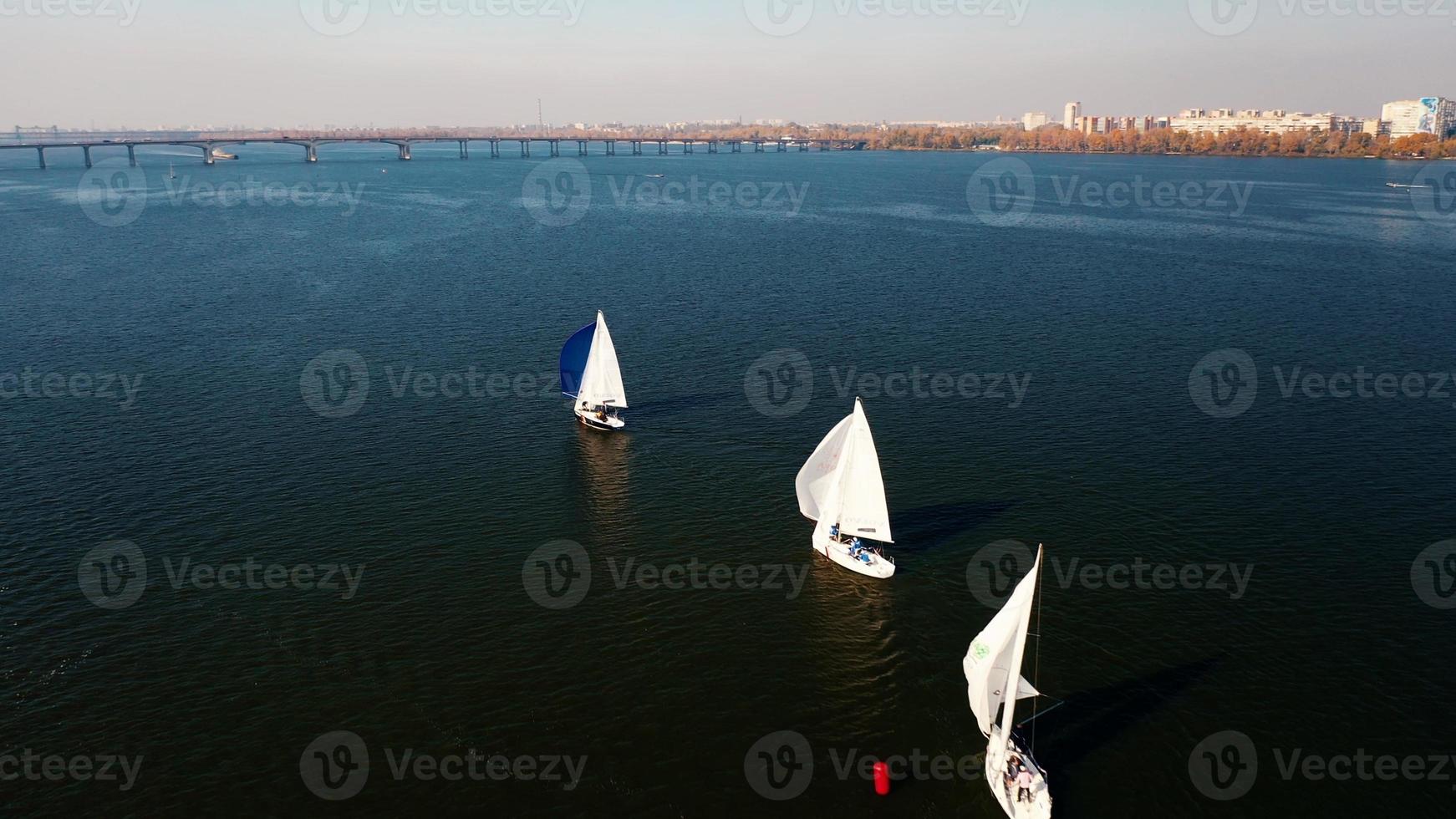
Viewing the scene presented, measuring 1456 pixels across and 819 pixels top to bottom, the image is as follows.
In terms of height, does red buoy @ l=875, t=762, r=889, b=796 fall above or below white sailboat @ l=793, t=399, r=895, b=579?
below

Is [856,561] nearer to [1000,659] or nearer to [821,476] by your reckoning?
[821,476]

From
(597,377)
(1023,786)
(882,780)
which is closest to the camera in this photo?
(1023,786)

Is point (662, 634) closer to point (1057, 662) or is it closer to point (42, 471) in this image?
point (1057, 662)

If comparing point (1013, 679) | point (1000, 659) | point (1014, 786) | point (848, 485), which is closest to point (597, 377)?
point (848, 485)

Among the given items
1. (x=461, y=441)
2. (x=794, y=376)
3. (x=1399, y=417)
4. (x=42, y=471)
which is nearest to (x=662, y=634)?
(x=461, y=441)

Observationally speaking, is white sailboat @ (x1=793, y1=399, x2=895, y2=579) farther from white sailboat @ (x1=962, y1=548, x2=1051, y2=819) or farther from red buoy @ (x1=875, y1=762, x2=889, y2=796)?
red buoy @ (x1=875, y1=762, x2=889, y2=796)

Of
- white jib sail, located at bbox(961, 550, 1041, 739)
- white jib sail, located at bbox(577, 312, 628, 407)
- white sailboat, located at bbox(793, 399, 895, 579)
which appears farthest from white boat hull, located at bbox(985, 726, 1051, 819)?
white jib sail, located at bbox(577, 312, 628, 407)
